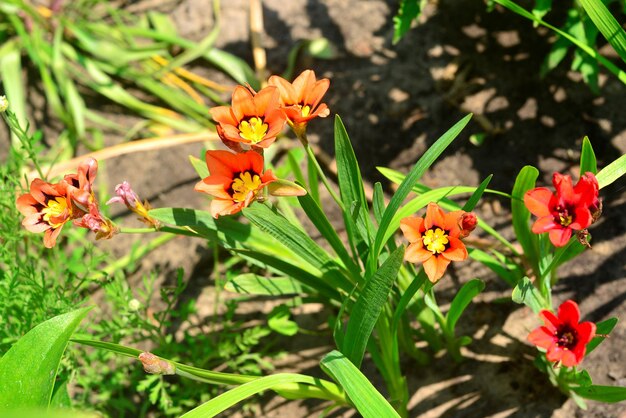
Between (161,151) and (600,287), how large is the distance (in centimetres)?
161

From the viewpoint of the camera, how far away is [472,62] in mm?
2434

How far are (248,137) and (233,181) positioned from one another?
9 cm

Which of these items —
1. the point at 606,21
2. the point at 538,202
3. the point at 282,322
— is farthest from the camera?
the point at 282,322

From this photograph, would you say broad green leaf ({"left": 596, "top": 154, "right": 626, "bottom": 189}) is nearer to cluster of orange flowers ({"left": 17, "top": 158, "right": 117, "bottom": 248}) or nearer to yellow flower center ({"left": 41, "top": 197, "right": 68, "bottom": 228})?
cluster of orange flowers ({"left": 17, "top": 158, "right": 117, "bottom": 248})

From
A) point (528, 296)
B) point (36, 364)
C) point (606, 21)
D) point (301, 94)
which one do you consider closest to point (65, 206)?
point (36, 364)

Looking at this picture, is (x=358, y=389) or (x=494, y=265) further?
(x=494, y=265)

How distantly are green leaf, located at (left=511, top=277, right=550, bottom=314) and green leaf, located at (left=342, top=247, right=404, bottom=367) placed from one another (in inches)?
10.7

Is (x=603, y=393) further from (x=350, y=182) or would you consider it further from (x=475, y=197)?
(x=350, y=182)

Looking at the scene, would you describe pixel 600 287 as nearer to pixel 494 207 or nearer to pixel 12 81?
pixel 494 207

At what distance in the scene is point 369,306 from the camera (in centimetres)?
142

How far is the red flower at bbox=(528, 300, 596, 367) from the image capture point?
4.17 feet

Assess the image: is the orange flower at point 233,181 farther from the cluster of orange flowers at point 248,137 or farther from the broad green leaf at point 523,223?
the broad green leaf at point 523,223

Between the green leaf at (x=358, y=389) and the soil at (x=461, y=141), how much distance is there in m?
0.50

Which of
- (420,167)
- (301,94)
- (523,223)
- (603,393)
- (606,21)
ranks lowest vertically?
(603,393)
